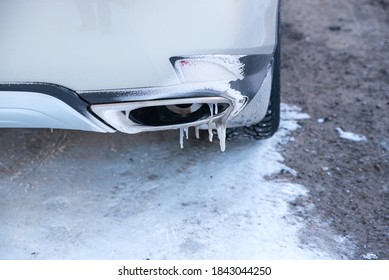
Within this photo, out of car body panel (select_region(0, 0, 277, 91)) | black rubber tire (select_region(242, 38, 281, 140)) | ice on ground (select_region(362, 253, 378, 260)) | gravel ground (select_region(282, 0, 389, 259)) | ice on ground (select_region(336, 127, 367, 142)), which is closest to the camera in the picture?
car body panel (select_region(0, 0, 277, 91))

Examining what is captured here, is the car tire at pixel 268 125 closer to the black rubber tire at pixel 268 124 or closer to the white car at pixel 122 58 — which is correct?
the black rubber tire at pixel 268 124

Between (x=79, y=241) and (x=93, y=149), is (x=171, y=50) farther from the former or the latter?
(x=93, y=149)

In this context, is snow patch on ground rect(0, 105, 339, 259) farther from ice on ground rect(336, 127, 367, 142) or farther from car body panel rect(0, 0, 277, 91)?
car body panel rect(0, 0, 277, 91)

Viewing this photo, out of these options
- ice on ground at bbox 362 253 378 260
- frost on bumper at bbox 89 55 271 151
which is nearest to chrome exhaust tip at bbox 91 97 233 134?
frost on bumper at bbox 89 55 271 151

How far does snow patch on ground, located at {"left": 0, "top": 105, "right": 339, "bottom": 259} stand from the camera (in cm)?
275

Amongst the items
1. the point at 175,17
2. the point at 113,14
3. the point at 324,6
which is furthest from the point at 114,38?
the point at 324,6

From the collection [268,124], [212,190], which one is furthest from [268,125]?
[212,190]

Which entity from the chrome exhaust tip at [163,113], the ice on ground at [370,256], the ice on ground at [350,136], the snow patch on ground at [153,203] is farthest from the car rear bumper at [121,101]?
the ice on ground at [350,136]

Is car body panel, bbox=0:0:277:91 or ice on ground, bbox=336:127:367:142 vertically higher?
car body panel, bbox=0:0:277:91

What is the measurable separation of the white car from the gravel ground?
808 mm

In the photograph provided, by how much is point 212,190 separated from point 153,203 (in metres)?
0.30

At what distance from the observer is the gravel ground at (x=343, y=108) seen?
2.96 meters

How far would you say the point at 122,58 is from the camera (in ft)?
7.78

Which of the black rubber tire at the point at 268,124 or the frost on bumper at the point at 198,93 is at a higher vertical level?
the frost on bumper at the point at 198,93
